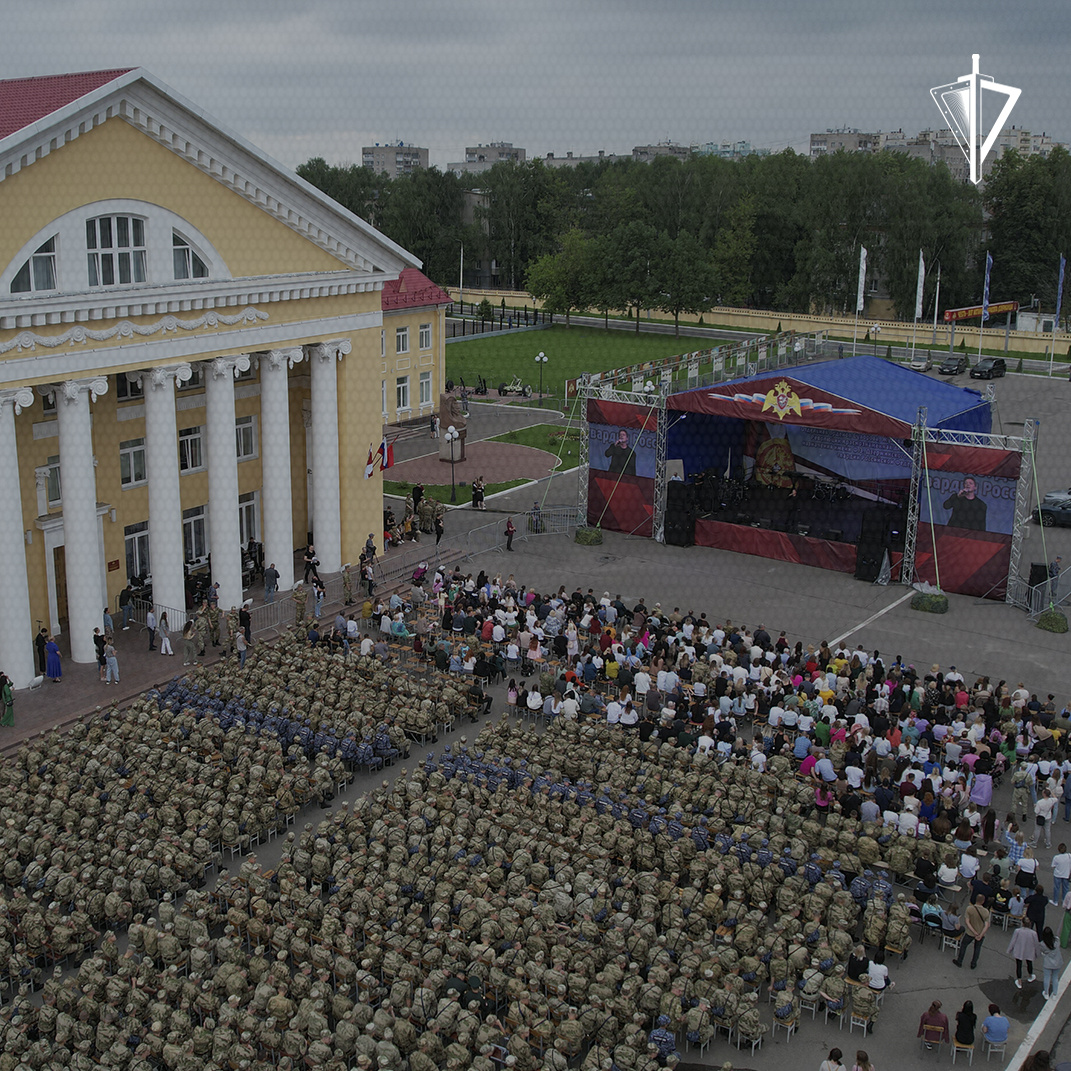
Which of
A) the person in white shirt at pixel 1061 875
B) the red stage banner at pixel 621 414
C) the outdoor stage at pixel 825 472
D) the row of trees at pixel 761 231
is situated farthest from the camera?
the row of trees at pixel 761 231

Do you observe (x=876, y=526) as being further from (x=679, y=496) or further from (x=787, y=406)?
(x=679, y=496)

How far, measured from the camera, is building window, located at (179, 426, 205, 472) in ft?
67.1

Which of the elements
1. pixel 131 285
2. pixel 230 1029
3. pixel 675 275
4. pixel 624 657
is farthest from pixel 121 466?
pixel 675 275

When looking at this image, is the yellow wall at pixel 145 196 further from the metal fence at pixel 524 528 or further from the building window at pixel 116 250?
the metal fence at pixel 524 528

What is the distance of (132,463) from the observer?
19438mm

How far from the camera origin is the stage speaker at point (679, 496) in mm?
24297

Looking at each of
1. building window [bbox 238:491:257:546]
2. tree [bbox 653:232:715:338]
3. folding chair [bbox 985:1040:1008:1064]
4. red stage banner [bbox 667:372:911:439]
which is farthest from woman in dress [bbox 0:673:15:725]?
tree [bbox 653:232:715:338]

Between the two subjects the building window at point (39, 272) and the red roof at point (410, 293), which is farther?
the red roof at point (410, 293)

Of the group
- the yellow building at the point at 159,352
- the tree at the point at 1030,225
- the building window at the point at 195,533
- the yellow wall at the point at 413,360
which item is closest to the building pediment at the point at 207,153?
A: the yellow building at the point at 159,352

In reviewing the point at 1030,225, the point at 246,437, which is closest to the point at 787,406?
the point at 246,437

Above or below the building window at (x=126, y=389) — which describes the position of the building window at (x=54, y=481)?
below

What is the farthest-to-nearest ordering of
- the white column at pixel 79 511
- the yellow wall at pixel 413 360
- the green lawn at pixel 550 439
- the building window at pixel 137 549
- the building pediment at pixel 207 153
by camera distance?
the yellow wall at pixel 413 360 → the green lawn at pixel 550 439 → the building window at pixel 137 549 → the white column at pixel 79 511 → the building pediment at pixel 207 153

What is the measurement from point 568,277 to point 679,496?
34677 millimetres

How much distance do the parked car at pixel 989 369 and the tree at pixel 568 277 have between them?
18.8 meters
